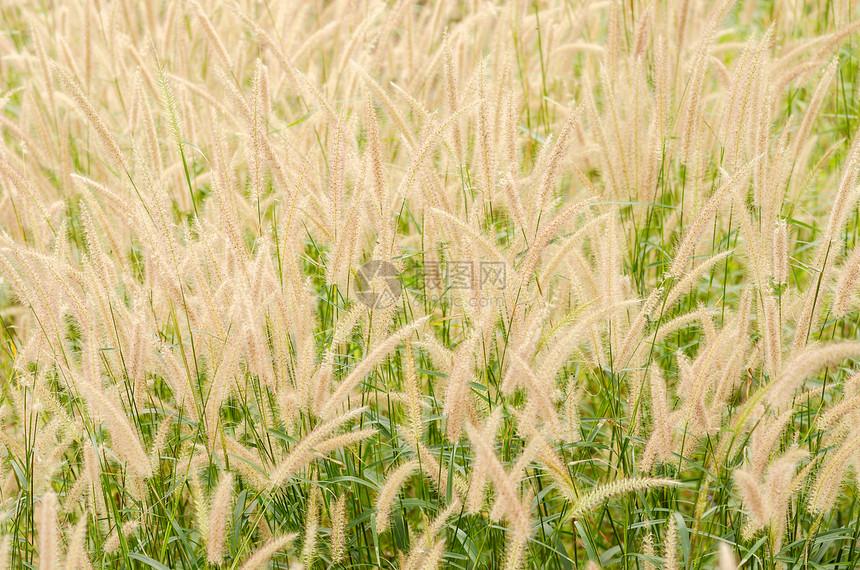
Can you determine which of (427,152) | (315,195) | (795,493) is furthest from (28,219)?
(795,493)

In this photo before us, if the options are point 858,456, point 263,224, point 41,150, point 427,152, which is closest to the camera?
point 858,456

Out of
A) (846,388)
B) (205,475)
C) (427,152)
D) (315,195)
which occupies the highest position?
(427,152)

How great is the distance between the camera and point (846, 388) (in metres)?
1.80

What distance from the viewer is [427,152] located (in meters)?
1.97

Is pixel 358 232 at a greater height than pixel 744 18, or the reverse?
pixel 744 18

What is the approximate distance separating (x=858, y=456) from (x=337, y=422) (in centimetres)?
119

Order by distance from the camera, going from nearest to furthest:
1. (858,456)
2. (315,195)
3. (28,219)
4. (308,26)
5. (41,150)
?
(858,456) < (315,195) < (28,219) < (41,150) < (308,26)

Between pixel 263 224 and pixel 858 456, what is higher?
pixel 263 224

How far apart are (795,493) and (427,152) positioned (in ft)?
4.04

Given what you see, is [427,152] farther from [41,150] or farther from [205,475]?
[41,150]

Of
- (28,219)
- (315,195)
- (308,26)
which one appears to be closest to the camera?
(315,195)

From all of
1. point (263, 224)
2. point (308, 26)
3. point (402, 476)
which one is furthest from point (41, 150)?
point (308, 26)

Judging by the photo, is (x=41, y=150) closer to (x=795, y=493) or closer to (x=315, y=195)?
(x=315, y=195)

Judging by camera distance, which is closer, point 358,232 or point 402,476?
point 402,476
